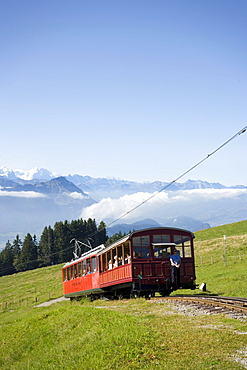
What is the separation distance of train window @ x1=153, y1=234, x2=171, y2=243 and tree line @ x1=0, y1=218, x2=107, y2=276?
97.6 m

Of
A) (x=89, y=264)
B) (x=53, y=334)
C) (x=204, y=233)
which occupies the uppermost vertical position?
(x=204, y=233)

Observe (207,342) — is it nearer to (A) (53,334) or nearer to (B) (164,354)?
(B) (164,354)

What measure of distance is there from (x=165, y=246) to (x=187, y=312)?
7787mm

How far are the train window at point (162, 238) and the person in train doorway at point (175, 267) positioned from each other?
2.24 ft

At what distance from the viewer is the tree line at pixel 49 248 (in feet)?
400

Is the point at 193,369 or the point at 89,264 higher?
the point at 89,264

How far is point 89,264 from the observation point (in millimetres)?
29594

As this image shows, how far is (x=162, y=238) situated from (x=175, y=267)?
1.65m

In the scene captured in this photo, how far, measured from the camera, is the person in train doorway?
2203cm

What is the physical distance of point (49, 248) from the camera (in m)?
126

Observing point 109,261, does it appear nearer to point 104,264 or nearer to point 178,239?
point 104,264

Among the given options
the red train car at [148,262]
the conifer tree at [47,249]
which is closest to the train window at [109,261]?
the red train car at [148,262]

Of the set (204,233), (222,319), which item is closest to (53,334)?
(222,319)

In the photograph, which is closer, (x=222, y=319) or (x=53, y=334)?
(x=222, y=319)
